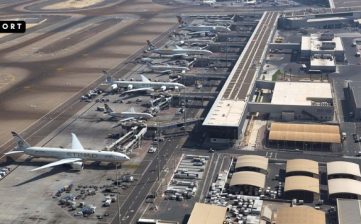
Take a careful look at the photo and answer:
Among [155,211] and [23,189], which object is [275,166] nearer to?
[155,211]

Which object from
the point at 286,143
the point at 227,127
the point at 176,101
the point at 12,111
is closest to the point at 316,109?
the point at 286,143

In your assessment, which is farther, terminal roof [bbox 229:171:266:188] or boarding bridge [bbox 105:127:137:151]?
boarding bridge [bbox 105:127:137:151]

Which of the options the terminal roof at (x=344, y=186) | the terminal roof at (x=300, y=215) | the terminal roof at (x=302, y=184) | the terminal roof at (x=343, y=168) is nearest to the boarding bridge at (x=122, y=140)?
the terminal roof at (x=302, y=184)

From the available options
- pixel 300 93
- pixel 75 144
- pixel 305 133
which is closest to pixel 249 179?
pixel 305 133

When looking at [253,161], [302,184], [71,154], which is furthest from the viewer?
[71,154]

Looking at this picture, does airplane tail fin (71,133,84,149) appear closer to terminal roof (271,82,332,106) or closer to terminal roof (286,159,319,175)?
terminal roof (286,159,319,175)

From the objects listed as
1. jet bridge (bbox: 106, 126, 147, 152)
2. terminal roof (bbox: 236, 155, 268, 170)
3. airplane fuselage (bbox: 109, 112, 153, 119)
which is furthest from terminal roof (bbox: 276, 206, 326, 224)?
airplane fuselage (bbox: 109, 112, 153, 119)

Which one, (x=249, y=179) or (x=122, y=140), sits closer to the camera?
(x=249, y=179)

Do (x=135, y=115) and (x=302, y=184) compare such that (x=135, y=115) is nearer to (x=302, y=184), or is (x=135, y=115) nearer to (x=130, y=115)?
(x=130, y=115)
